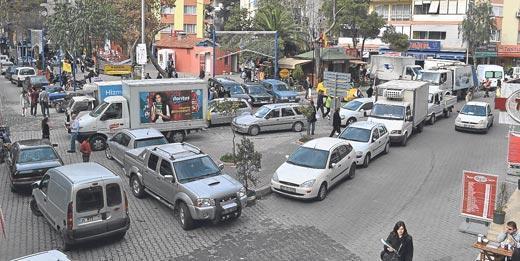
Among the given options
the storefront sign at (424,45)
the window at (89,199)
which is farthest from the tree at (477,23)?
the window at (89,199)

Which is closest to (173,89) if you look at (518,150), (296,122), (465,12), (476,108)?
(296,122)

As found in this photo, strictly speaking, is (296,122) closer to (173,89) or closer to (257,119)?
(257,119)

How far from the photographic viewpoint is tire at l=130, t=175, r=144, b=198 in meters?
17.0

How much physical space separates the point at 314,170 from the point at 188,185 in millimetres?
4446

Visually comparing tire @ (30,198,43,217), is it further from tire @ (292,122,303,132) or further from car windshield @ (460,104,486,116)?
car windshield @ (460,104,486,116)

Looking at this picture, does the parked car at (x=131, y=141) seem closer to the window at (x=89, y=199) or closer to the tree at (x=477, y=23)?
the window at (x=89, y=199)

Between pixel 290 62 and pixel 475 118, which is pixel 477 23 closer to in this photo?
pixel 290 62

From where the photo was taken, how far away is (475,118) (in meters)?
28.5

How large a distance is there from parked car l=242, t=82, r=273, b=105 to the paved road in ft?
43.5

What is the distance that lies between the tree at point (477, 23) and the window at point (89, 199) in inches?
2081

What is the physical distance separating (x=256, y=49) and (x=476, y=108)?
75.5 ft

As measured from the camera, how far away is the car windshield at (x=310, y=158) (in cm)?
1766

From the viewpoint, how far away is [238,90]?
36.1 metres

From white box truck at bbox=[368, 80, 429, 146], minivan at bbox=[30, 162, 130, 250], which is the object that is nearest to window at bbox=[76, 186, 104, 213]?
minivan at bbox=[30, 162, 130, 250]
